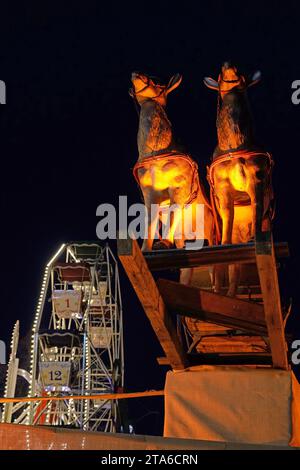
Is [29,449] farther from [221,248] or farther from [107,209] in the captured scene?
[107,209]

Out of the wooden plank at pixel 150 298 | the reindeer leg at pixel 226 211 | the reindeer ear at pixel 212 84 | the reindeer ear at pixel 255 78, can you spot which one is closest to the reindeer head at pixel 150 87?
the reindeer ear at pixel 212 84

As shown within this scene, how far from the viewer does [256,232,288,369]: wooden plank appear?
5.38m

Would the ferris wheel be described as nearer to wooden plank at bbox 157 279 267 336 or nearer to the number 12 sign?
the number 12 sign

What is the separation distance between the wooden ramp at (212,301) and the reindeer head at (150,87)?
2.04 meters

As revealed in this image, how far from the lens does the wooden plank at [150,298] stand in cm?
521

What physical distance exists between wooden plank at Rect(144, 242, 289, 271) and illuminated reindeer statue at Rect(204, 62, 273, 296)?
0.71 m

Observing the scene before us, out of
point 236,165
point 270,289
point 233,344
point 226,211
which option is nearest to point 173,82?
point 236,165

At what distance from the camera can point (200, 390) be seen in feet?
24.9

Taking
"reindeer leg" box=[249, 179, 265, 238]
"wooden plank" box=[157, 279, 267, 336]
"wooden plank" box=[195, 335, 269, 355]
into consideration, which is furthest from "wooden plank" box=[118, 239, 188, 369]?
"reindeer leg" box=[249, 179, 265, 238]

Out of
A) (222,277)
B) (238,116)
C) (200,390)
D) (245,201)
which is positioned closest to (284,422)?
(200,390)

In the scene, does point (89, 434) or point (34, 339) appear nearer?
point (89, 434)

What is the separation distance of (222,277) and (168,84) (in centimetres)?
245

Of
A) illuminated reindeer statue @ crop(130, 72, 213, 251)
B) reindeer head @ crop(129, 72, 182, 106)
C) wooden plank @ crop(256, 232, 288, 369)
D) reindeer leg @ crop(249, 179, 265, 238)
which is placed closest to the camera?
wooden plank @ crop(256, 232, 288, 369)
